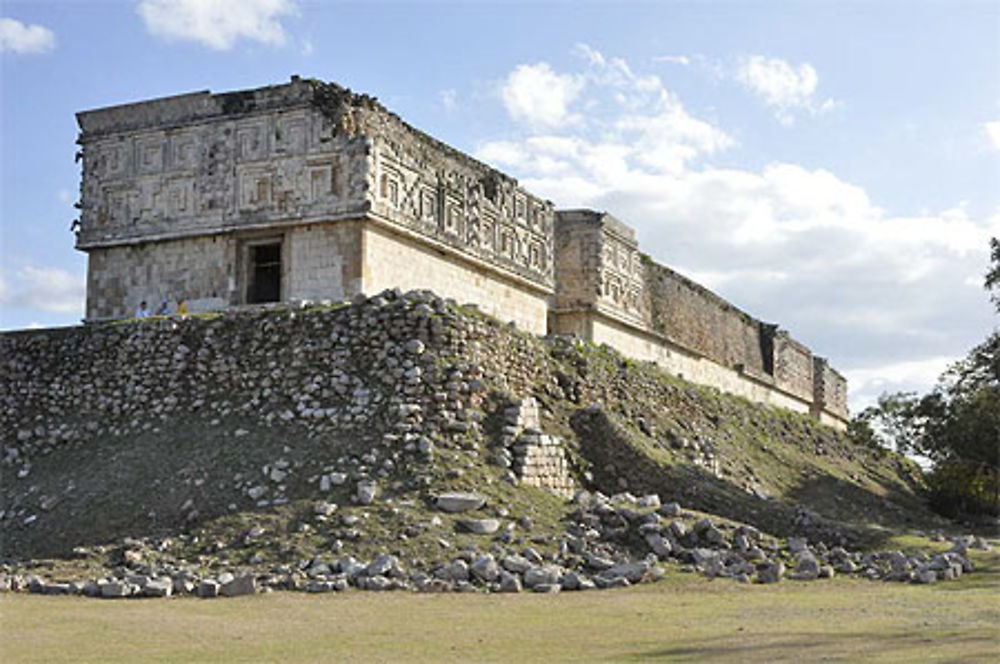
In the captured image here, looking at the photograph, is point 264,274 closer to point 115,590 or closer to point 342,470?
point 342,470

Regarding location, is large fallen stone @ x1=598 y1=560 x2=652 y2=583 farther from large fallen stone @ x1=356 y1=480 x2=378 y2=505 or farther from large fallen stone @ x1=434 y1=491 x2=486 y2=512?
large fallen stone @ x1=356 y1=480 x2=378 y2=505

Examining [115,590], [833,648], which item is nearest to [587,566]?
[833,648]

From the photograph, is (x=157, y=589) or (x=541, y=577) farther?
(x=541, y=577)

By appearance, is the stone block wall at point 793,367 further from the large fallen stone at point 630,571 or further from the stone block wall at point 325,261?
the large fallen stone at point 630,571

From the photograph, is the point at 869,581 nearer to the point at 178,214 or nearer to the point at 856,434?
the point at 178,214

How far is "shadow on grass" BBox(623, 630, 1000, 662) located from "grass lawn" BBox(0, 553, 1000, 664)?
13 millimetres

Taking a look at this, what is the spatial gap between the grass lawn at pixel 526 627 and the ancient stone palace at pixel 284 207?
8.17m

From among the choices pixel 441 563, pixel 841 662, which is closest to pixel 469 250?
pixel 441 563

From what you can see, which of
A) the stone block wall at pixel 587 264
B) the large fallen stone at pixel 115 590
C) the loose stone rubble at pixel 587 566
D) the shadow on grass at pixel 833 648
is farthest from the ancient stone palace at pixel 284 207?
the shadow on grass at pixel 833 648

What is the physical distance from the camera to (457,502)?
41.7 ft

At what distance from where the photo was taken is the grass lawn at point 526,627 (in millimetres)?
7363

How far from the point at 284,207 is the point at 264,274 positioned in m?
1.42

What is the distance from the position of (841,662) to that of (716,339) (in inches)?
1047

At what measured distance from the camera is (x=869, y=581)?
39.7ft
